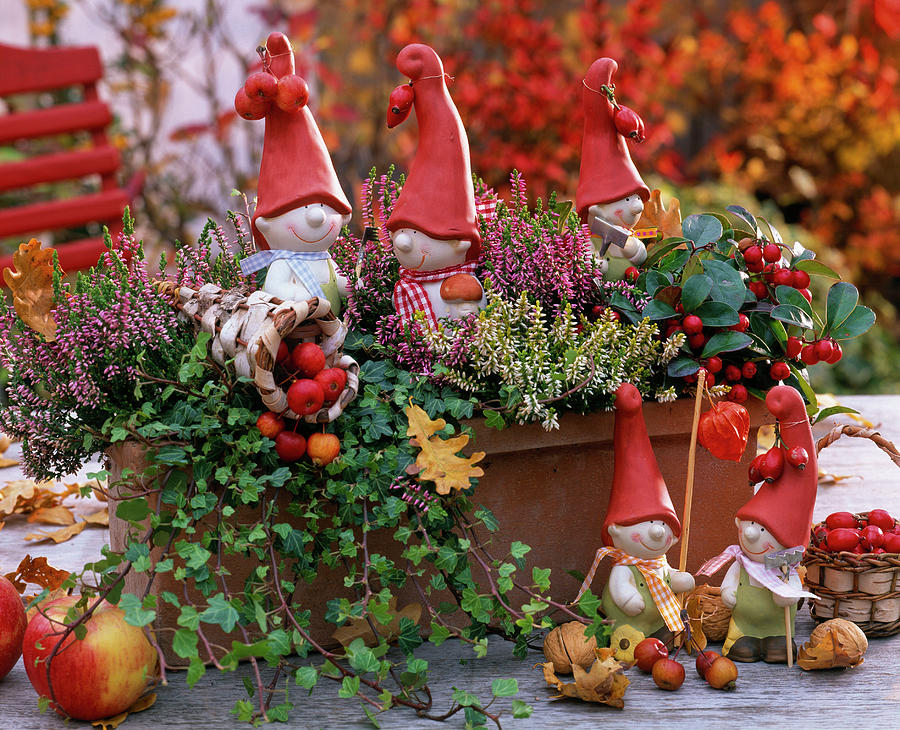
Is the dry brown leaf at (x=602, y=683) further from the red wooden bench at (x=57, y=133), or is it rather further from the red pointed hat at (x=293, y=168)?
the red wooden bench at (x=57, y=133)

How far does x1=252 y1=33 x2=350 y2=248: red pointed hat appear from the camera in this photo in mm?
1281

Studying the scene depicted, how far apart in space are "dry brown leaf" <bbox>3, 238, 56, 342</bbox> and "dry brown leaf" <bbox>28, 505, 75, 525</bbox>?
720mm

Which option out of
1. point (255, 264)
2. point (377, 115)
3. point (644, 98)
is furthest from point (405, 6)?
point (255, 264)

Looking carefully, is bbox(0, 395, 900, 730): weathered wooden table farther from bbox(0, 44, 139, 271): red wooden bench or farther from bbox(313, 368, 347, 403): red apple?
bbox(0, 44, 139, 271): red wooden bench

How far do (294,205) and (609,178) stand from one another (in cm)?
48

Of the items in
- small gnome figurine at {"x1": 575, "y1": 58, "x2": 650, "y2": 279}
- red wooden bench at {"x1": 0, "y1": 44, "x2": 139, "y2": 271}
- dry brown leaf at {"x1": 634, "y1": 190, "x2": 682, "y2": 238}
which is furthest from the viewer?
red wooden bench at {"x1": 0, "y1": 44, "x2": 139, "y2": 271}

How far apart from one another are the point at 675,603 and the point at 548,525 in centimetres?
22

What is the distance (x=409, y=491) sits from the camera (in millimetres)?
1170

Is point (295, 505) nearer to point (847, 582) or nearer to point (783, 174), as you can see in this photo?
point (847, 582)

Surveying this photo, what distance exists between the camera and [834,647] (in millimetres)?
1173

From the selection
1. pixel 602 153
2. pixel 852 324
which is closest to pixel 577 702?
pixel 852 324

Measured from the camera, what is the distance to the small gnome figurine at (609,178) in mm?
1397

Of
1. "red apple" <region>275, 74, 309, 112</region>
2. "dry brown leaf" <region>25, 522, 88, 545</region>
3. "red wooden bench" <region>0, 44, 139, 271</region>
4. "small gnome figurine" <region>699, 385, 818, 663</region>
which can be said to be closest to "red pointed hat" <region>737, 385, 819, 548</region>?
"small gnome figurine" <region>699, 385, 818, 663</region>

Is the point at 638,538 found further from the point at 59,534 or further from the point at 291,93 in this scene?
the point at 59,534
